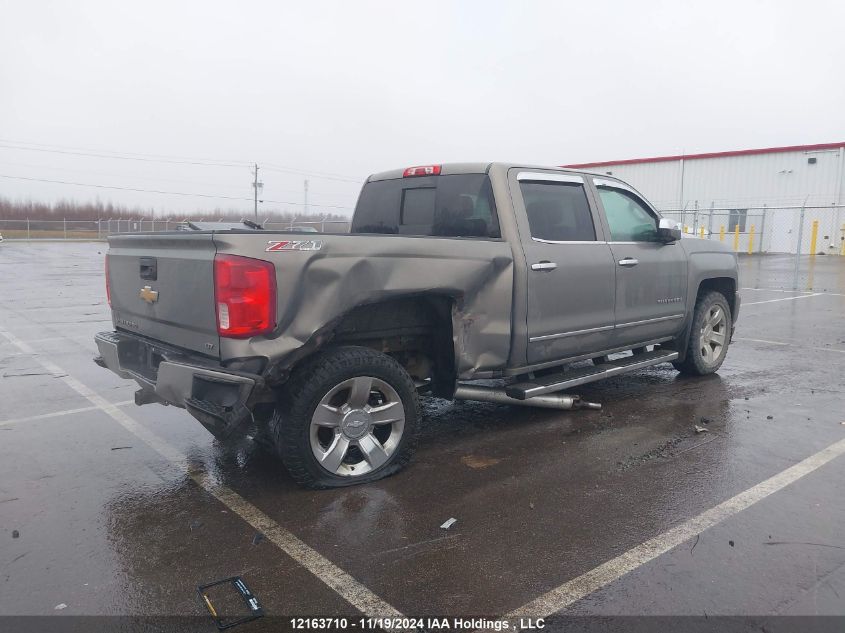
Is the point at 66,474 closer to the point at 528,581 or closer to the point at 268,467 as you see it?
the point at 268,467

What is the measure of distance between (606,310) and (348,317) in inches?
92.2

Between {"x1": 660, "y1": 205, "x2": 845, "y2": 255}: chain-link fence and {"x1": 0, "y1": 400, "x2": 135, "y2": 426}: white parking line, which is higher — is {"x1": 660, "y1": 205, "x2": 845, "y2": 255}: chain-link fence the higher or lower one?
the higher one

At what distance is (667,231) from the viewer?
5934mm

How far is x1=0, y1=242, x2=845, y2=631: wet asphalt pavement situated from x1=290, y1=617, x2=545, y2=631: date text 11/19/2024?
2.7 inches

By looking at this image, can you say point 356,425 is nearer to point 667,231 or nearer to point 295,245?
point 295,245

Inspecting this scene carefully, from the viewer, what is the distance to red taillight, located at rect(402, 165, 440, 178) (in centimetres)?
526

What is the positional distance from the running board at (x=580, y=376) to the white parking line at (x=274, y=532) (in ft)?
6.60

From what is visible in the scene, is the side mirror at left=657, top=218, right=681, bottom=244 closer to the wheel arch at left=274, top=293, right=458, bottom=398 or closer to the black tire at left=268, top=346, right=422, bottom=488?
the wheel arch at left=274, top=293, right=458, bottom=398

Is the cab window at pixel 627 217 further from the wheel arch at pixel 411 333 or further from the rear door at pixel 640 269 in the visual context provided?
the wheel arch at pixel 411 333

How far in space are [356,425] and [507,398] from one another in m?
1.37

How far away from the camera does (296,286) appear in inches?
146

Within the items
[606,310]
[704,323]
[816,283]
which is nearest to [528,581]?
[606,310]

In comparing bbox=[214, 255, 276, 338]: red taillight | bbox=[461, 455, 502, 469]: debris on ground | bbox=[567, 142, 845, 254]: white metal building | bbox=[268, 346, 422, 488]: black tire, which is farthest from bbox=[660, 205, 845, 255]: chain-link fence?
bbox=[214, 255, 276, 338]: red taillight

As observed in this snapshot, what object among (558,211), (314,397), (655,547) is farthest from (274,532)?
(558,211)
